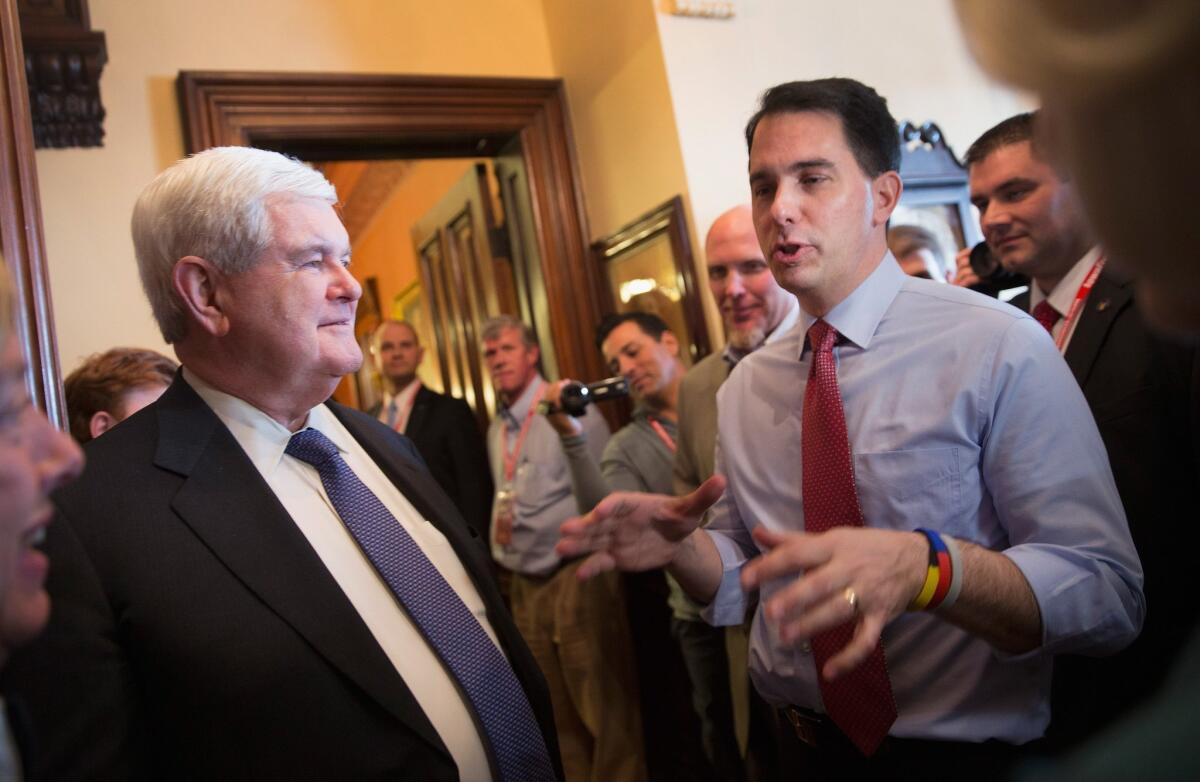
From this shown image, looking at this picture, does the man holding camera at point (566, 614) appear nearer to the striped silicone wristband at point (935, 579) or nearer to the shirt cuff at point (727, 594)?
the shirt cuff at point (727, 594)

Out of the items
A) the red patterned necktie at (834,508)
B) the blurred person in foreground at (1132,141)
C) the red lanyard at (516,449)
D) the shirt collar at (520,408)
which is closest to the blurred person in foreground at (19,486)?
the blurred person in foreground at (1132,141)

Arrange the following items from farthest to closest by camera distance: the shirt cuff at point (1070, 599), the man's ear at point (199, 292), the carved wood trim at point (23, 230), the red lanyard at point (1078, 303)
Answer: the red lanyard at point (1078, 303) → the carved wood trim at point (23, 230) → the man's ear at point (199, 292) → the shirt cuff at point (1070, 599)

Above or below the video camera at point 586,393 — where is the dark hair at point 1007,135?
above

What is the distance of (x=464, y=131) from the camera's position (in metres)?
3.85

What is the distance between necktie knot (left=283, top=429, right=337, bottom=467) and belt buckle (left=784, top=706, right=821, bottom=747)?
2.81 ft

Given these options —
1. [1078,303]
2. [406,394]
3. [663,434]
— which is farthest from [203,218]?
[406,394]

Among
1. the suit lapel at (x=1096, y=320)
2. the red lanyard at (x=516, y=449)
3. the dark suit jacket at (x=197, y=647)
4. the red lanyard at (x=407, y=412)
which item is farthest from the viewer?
the red lanyard at (x=407, y=412)

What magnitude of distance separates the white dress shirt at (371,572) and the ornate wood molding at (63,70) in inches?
90.4

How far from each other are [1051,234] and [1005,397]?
3.00 feet

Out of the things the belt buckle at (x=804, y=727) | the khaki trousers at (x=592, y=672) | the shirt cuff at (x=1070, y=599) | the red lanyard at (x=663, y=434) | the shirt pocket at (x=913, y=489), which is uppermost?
the red lanyard at (x=663, y=434)

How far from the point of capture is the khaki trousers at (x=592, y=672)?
10.1 ft

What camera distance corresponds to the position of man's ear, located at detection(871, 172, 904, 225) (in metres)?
1.57

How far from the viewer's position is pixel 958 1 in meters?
0.58

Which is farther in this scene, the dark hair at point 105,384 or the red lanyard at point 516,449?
the red lanyard at point 516,449
